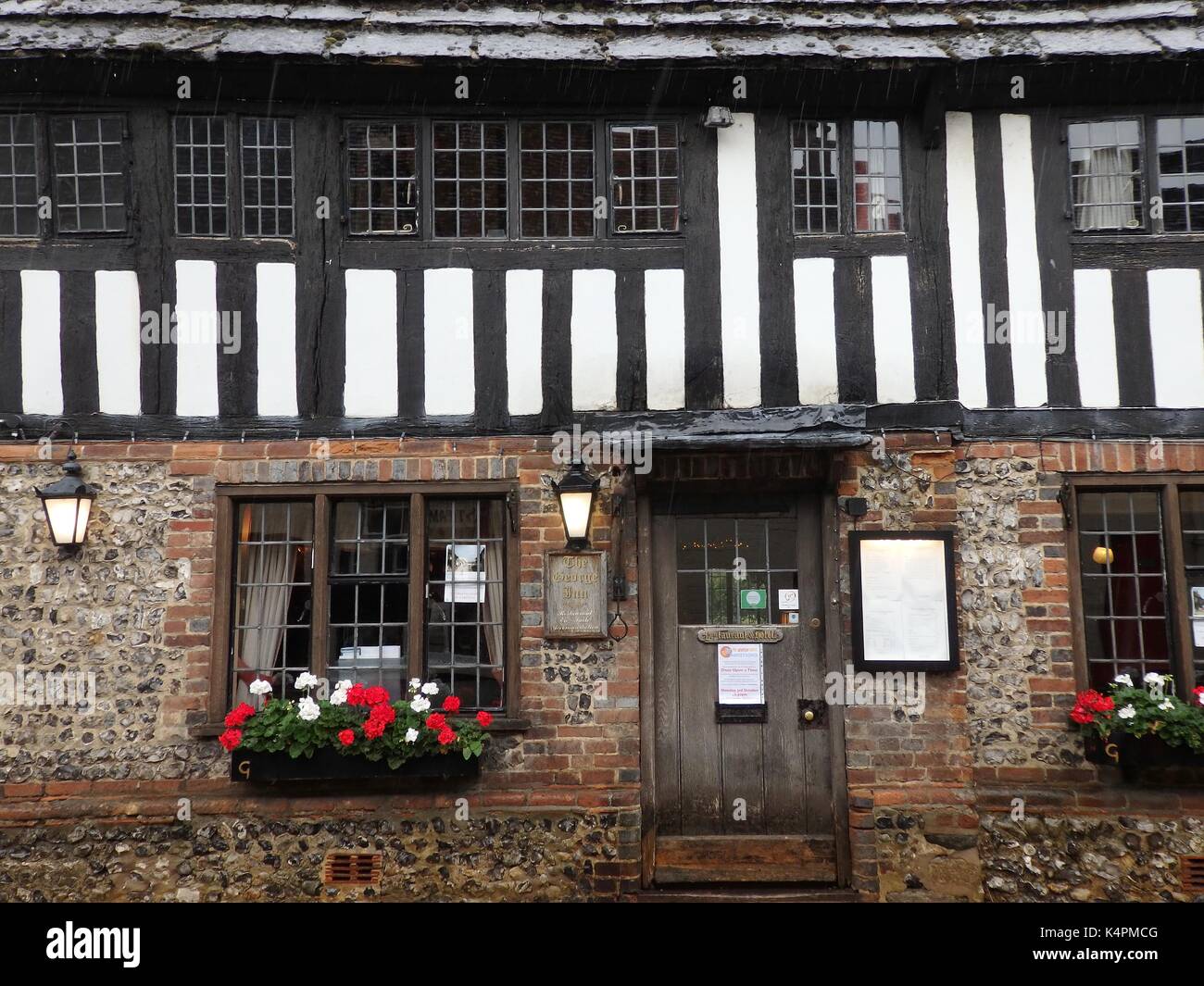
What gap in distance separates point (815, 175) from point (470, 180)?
2.34m

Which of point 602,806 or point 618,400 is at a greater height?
point 618,400

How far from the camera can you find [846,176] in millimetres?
6812

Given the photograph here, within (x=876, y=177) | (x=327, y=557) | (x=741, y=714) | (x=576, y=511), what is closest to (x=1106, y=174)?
(x=876, y=177)

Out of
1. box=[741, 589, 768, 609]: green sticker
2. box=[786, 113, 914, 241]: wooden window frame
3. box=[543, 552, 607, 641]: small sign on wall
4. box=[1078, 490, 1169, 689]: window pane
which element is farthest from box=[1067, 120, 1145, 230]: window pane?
box=[543, 552, 607, 641]: small sign on wall

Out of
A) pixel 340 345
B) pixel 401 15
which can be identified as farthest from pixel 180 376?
pixel 401 15

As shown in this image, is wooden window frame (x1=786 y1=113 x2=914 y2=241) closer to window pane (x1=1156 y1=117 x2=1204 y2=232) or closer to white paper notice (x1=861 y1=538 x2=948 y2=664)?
window pane (x1=1156 y1=117 x2=1204 y2=232)

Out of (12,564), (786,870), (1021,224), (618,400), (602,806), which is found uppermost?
(1021,224)

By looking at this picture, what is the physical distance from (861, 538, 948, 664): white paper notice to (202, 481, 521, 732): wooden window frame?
2274mm

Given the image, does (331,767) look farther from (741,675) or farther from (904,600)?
(904,600)

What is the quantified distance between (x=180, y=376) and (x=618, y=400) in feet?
9.51

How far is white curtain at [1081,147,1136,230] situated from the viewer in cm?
675

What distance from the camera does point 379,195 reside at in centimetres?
680

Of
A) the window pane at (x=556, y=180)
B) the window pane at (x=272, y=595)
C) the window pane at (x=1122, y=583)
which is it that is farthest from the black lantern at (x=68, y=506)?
the window pane at (x=1122, y=583)

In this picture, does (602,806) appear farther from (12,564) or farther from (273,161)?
(273,161)
